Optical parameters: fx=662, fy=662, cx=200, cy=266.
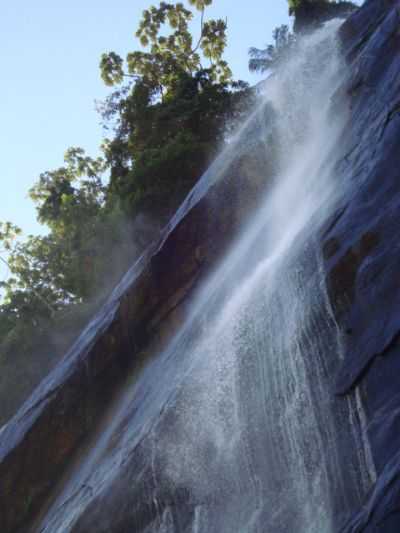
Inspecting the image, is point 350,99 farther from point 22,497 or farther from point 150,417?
point 22,497

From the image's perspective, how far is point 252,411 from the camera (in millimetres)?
8102

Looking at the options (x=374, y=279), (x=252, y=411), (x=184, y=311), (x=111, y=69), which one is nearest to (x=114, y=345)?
(x=184, y=311)

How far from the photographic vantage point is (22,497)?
1302 centimetres

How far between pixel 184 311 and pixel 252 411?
4.87 meters

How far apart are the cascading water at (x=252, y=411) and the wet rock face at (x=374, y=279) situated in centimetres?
30

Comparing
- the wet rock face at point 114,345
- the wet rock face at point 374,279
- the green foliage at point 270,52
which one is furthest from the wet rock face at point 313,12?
the wet rock face at point 374,279

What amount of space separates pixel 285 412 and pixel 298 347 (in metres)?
0.76

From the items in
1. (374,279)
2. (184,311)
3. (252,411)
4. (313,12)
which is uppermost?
(313,12)

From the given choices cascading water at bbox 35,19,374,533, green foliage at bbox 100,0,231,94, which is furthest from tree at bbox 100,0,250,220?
cascading water at bbox 35,19,374,533

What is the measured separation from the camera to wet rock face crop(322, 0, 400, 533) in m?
4.99

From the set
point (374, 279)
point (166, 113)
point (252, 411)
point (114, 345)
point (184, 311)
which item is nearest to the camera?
point (374, 279)

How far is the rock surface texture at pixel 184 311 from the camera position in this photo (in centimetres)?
618

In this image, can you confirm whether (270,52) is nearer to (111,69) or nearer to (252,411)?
(111,69)

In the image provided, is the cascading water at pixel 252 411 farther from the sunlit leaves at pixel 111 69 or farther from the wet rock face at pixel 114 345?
the sunlit leaves at pixel 111 69
